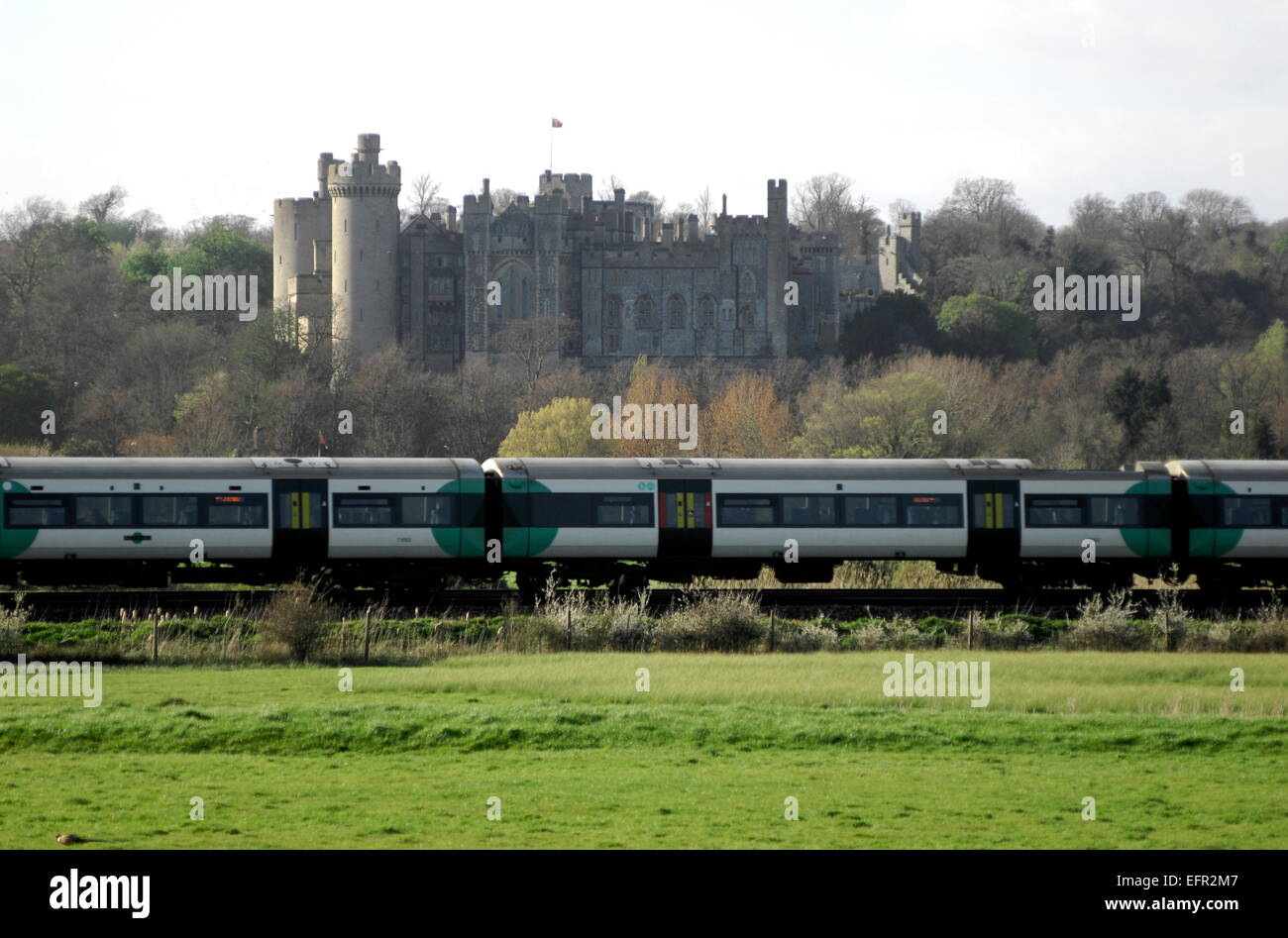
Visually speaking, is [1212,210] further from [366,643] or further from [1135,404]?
[366,643]

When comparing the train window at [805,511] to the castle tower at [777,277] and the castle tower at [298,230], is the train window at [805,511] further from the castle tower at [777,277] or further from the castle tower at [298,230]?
the castle tower at [298,230]

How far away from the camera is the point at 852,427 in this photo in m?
81.8

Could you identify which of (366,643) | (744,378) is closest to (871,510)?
(366,643)

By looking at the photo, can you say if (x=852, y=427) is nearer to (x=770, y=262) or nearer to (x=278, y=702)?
(x=770, y=262)

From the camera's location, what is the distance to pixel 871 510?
3422 centimetres

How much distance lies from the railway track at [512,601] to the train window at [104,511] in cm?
123

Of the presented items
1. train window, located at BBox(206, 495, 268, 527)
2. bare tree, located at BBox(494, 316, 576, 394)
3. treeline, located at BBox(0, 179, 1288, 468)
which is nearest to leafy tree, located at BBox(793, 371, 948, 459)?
treeline, located at BBox(0, 179, 1288, 468)

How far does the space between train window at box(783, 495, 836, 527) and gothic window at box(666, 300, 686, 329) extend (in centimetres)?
9215

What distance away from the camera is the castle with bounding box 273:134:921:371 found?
122 meters

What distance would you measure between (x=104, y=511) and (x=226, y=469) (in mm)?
2223

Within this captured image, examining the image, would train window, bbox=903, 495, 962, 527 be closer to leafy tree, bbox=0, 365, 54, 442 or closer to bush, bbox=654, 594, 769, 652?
bush, bbox=654, 594, 769, 652

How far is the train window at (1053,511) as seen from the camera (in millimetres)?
34375

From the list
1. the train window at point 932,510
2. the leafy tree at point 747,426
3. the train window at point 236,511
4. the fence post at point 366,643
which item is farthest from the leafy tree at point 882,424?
the fence post at point 366,643
